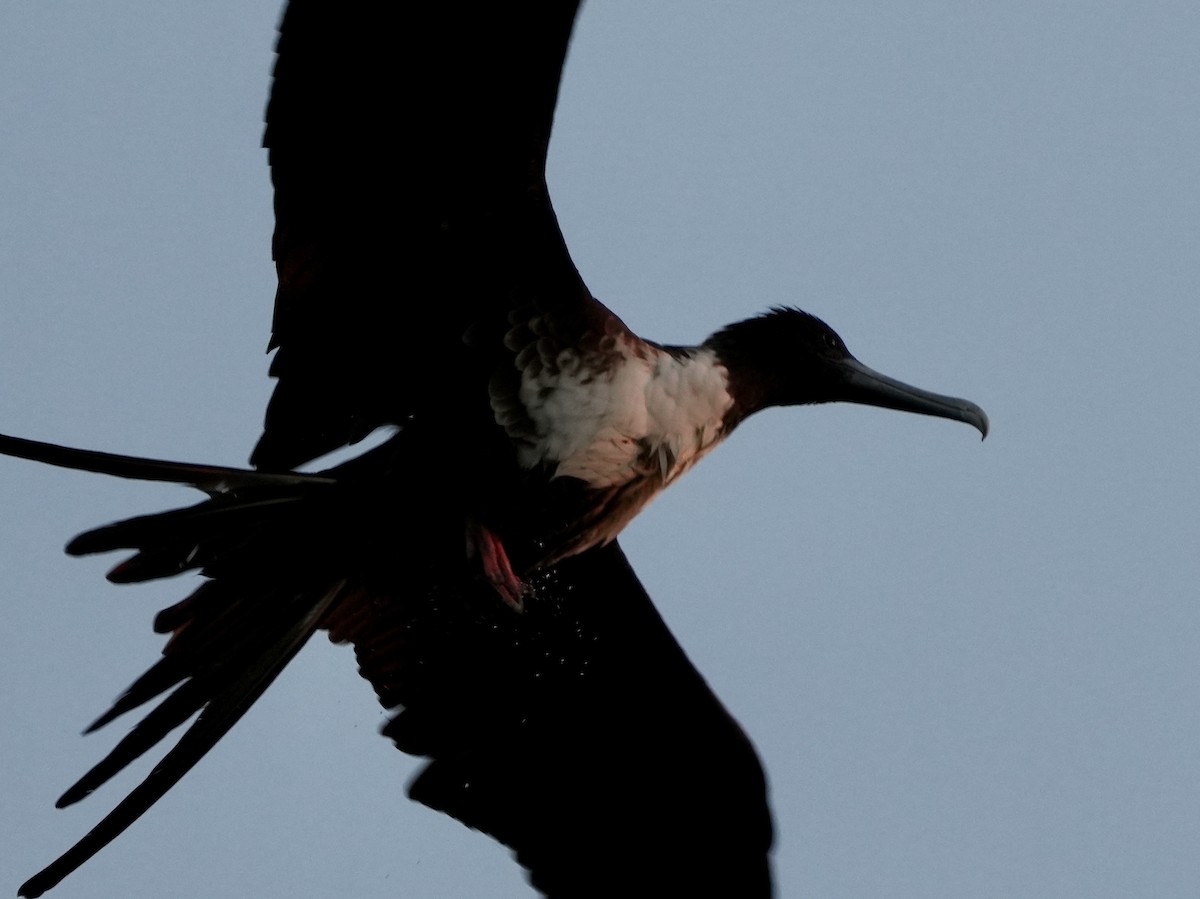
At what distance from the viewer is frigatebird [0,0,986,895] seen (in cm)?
363

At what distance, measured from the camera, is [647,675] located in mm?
4641

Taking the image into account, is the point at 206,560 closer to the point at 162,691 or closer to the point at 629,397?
the point at 162,691

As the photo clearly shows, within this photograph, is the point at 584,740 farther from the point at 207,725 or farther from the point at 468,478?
the point at 207,725

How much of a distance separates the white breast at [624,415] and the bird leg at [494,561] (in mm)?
176

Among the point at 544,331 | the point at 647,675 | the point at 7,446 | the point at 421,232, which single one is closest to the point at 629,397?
the point at 544,331

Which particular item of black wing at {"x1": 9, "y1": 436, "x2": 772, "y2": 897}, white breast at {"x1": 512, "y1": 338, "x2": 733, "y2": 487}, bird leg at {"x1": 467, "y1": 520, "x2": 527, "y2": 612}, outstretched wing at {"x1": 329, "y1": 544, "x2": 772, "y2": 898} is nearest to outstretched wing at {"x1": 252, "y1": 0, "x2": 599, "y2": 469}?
white breast at {"x1": 512, "y1": 338, "x2": 733, "y2": 487}

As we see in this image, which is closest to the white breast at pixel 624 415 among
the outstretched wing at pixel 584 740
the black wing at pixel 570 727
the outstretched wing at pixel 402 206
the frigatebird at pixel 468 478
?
the frigatebird at pixel 468 478

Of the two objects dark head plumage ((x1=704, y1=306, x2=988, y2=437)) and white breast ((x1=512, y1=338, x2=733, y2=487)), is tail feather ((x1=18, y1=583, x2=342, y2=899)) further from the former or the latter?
dark head plumage ((x1=704, y1=306, x2=988, y2=437))

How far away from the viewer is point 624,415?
404cm

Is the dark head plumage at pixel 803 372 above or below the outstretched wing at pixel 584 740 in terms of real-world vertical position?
above

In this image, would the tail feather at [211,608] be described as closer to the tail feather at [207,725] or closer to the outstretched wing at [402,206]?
the tail feather at [207,725]

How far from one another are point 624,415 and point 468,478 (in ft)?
1.16

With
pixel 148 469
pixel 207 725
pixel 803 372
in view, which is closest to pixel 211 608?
pixel 207 725

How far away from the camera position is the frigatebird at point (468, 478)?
3.63m
